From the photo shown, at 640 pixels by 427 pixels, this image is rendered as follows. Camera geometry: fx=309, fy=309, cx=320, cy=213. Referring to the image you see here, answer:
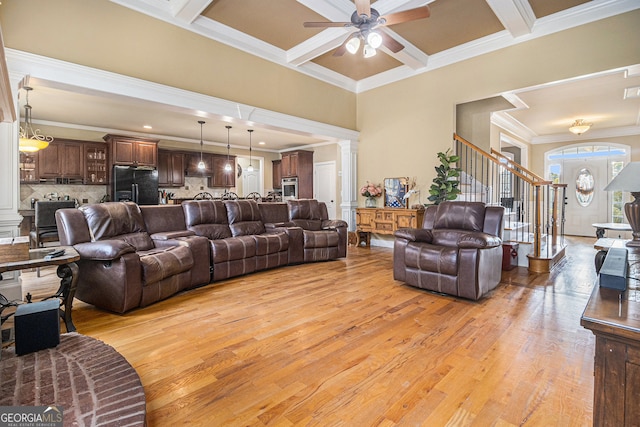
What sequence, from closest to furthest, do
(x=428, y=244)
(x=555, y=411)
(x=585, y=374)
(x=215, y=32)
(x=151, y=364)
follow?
(x=555, y=411) < (x=585, y=374) < (x=151, y=364) < (x=428, y=244) < (x=215, y=32)

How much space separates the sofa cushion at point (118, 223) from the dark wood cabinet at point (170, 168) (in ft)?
16.0

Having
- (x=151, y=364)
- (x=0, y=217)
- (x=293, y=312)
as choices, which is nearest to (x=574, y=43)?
(x=293, y=312)

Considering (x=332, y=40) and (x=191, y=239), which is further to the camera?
(x=332, y=40)

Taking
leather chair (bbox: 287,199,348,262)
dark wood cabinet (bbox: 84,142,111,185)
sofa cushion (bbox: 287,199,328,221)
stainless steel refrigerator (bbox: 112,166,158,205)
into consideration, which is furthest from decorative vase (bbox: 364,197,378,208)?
dark wood cabinet (bbox: 84,142,111,185)

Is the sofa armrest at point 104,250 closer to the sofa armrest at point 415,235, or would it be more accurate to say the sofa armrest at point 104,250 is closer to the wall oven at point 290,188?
the sofa armrest at point 415,235

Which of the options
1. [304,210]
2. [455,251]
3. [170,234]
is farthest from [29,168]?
[455,251]

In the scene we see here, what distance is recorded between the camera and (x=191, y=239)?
12.0 ft

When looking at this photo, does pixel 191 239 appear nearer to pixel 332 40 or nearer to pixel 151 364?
pixel 151 364

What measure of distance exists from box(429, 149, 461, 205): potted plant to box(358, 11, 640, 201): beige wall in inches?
16.7

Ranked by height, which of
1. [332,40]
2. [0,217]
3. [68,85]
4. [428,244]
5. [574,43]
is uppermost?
[332,40]

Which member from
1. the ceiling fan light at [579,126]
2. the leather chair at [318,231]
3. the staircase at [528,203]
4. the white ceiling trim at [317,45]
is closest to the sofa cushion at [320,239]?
the leather chair at [318,231]

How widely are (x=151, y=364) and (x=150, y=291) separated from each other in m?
1.17

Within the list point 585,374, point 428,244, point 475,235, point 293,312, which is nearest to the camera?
point 585,374

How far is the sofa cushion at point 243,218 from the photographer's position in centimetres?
455
